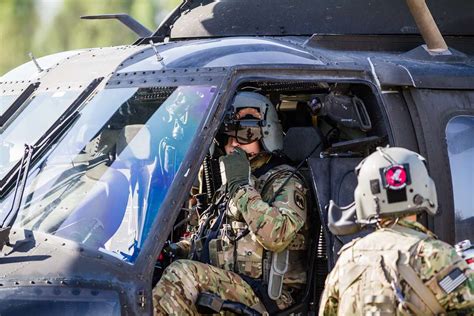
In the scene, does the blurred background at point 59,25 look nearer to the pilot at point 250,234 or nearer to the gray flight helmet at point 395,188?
the pilot at point 250,234

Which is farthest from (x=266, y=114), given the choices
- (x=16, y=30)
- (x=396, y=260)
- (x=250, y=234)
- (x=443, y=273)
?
(x=16, y=30)

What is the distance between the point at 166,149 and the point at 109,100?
458mm

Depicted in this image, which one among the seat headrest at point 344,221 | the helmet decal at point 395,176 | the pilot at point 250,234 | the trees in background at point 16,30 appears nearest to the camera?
the helmet decal at point 395,176

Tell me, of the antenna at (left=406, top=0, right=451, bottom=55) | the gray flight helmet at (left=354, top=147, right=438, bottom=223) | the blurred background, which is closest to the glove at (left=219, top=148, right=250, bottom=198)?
the antenna at (left=406, top=0, right=451, bottom=55)

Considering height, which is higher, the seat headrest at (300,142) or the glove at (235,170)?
the seat headrest at (300,142)

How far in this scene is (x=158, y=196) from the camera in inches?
218

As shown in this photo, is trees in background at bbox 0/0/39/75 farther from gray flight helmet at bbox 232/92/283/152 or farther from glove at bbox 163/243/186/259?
gray flight helmet at bbox 232/92/283/152

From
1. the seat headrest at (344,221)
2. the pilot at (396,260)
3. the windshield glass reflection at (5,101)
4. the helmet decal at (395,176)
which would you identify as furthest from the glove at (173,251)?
the helmet decal at (395,176)

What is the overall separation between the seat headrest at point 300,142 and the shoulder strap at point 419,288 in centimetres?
202

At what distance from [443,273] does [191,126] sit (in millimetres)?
1720

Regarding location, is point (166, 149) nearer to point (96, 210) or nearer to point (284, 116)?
point (96, 210)

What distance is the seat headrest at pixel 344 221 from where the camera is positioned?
488 centimetres

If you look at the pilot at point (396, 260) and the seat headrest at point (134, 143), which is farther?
the seat headrest at point (134, 143)

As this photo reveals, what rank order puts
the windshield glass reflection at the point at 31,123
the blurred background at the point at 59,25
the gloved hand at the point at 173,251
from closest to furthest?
the windshield glass reflection at the point at 31,123 < the gloved hand at the point at 173,251 < the blurred background at the point at 59,25
